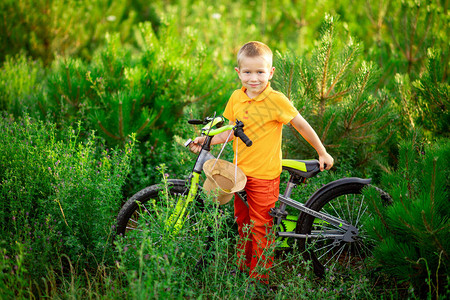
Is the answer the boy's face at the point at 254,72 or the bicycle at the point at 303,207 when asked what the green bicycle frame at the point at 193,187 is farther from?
the boy's face at the point at 254,72

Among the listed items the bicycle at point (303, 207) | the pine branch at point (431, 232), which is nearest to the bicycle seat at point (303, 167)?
the bicycle at point (303, 207)

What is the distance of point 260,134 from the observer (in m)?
2.31

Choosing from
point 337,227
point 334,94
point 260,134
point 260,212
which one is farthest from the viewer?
point 334,94

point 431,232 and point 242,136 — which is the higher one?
point 242,136

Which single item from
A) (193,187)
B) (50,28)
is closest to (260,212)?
(193,187)

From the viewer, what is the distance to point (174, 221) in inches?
84.3

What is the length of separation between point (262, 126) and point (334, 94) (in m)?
0.96

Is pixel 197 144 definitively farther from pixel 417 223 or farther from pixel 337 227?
pixel 417 223

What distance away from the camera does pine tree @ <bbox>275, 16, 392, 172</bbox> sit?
112 inches

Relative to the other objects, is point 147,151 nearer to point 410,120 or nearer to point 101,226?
point 101,226

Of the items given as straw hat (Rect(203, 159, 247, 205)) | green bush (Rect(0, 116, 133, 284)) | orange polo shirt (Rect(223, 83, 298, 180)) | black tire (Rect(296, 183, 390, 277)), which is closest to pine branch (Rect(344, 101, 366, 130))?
black tire (Rect(296, 183, 390, 277))

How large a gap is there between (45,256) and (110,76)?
1.96 meters

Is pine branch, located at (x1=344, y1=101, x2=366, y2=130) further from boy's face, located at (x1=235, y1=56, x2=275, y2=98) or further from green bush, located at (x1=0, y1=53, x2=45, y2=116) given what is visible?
green bush, located at (x1=0, y1=53, x2=45, y2=116)

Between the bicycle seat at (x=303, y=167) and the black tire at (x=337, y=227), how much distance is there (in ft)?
0.60
